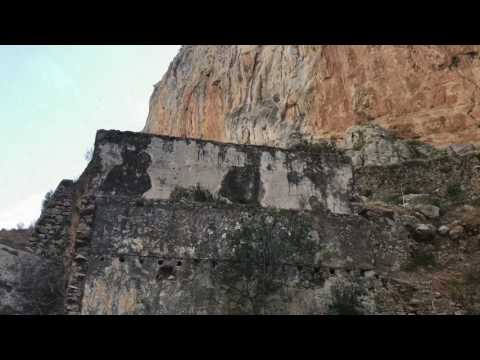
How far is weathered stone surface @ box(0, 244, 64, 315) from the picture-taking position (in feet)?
25.6

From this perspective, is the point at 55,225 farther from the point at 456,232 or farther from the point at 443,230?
the point at 456,232

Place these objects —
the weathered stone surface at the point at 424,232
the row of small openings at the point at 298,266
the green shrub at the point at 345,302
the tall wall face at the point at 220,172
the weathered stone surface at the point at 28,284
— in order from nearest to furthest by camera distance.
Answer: the row of small openings at the point at 298,266 < the green shrub at the point at 345,302 < the weathered stone surface at the point at 28,284 < the tall wall face at the point at 220,172 < the weathered stone surface at the point at 424,232

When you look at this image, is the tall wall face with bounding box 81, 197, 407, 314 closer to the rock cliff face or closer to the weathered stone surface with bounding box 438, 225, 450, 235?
the weathered stone surface with bounding box 438, 225, 450, 235

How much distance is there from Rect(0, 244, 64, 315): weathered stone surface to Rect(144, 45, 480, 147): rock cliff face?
1369 cm

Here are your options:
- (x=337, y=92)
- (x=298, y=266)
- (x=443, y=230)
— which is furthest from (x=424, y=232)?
(x=337, y=92)

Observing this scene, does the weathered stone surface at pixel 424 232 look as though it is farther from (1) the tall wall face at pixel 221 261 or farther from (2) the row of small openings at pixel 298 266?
(2) the row of small openings at pixel 298 266

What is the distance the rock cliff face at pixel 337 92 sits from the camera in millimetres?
18922

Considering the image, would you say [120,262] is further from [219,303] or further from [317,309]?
[317,309]

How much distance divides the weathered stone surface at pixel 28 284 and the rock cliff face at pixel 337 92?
1369 cm

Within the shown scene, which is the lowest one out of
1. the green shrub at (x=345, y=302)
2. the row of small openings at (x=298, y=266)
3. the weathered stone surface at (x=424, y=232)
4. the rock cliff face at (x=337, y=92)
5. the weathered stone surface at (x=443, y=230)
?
the green shrub at (x=345, y=302)

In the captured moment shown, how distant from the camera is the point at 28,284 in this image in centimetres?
816

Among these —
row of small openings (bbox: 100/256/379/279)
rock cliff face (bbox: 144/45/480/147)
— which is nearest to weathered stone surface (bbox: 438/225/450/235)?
row of small openings (bbox: 100/256/379/279)

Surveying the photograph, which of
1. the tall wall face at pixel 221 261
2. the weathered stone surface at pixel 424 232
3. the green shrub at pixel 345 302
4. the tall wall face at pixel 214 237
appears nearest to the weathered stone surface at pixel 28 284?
the tall wall face at pixel 214 237

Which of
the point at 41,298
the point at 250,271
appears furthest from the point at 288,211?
the point at 41,298
